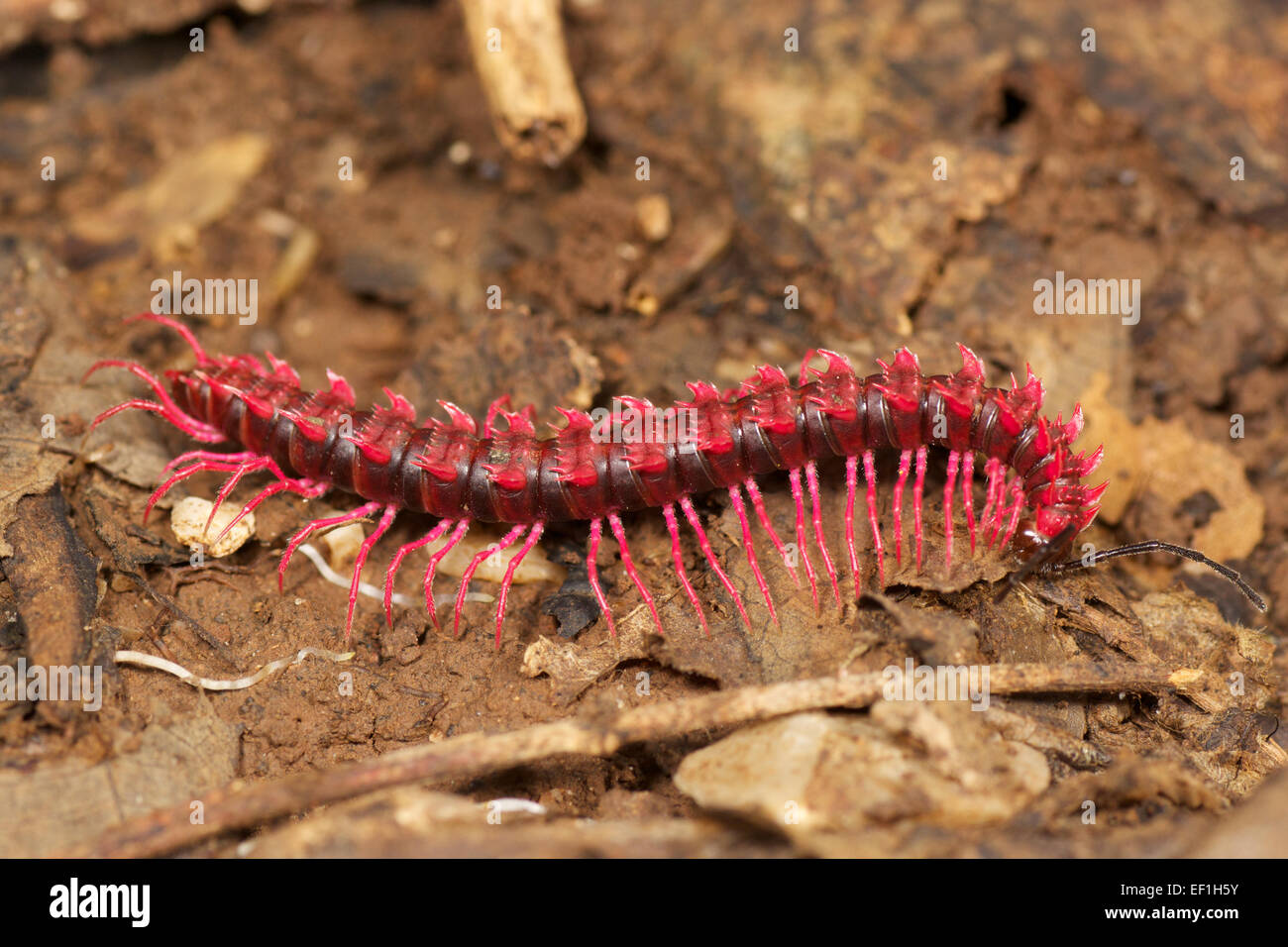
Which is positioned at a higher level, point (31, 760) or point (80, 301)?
point (80, 301)

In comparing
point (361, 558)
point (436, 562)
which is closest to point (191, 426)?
point (361, 558)

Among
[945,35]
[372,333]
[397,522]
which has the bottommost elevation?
[397,522]

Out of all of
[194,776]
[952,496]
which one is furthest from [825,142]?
[194,776]

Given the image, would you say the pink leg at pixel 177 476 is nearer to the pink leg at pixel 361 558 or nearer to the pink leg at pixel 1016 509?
the pink leg at pixel 361 558

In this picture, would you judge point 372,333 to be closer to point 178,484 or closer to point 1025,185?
point 178,484

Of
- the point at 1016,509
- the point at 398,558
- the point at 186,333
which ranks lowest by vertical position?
the point at 398,558

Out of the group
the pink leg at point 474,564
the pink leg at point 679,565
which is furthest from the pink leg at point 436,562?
the pink leg at point 679,565

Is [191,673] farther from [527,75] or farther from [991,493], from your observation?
[527,75]

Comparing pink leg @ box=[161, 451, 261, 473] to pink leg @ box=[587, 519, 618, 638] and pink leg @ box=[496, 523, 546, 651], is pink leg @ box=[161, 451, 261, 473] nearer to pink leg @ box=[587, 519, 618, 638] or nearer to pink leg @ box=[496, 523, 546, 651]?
pink leg @ box=[496, 523, 546, 651]
